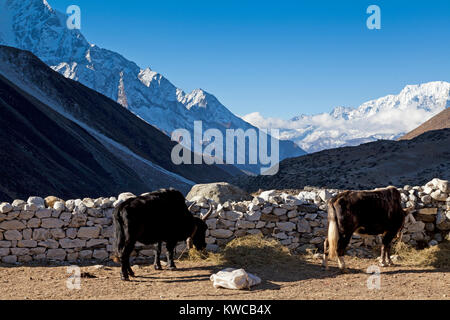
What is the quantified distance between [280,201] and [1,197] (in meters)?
29.5

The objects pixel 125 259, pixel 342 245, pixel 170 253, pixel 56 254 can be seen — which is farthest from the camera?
pixel 56 254

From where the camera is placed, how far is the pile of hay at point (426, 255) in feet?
29.7

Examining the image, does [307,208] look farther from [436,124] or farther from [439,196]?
[436,124]

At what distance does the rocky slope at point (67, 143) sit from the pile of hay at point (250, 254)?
29.4m

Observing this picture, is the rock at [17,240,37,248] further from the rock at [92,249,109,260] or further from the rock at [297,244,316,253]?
the rock at [297,244,316,253]

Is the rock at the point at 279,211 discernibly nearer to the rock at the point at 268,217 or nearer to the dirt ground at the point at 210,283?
the rock at the point at 268,217

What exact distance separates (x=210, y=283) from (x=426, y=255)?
5.05 meters

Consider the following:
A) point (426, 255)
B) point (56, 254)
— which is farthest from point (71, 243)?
Answer: point (426, 255)

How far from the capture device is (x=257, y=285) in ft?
24.7

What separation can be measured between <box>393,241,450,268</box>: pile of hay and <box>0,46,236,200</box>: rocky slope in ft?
104

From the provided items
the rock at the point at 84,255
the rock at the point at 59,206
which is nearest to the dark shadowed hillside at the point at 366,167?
the rock at the point at 84,255

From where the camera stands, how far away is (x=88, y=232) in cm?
934

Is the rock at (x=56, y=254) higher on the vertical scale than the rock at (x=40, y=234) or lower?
lower

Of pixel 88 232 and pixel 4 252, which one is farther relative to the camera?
pixel 88 232
